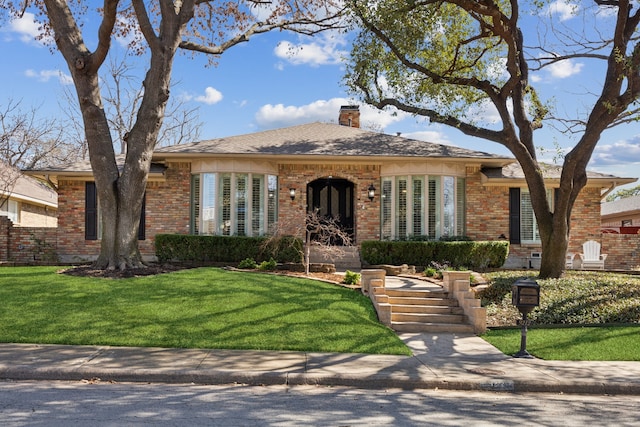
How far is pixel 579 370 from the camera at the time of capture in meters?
7.64

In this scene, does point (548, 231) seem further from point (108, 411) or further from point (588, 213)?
point (108, 411)

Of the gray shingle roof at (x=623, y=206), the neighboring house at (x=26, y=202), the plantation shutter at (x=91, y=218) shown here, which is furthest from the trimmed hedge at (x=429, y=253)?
the gray shingle roof at (x=623, y=206)

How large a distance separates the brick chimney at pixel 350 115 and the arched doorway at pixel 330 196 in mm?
5094

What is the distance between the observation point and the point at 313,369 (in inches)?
281

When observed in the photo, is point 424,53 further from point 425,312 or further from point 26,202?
point 26,202

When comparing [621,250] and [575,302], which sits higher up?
[621,250]

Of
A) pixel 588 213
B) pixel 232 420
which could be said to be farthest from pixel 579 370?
pixel 588 213

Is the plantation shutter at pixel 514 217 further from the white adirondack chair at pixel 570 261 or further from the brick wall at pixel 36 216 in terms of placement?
the brick wall at pixel 36 216

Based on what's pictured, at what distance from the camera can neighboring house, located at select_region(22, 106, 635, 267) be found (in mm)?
17891

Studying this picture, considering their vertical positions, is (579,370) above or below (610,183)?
below

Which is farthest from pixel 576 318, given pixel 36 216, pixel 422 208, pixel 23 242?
pixel 36 216

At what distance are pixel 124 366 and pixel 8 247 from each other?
1431cm

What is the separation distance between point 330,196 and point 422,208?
11.7ft

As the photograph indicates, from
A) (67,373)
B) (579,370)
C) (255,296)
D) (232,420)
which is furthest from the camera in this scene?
(255,296)
